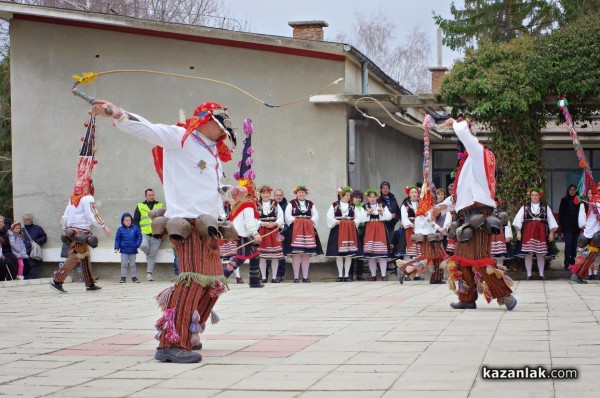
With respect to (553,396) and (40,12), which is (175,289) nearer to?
(553,396)

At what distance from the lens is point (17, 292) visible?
16781 mm

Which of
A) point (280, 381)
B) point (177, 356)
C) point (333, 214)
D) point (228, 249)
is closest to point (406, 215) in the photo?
point (333, 214)

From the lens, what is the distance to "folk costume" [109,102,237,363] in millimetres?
7516

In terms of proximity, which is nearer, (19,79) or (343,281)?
(343,281)

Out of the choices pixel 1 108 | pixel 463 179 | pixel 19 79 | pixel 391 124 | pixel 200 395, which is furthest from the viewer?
pixel 1 108

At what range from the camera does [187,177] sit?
7.87m

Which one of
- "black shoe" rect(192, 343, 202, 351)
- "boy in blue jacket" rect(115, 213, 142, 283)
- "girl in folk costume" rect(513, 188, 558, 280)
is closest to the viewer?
"black shoe" rect(192, 343, 202, 351)

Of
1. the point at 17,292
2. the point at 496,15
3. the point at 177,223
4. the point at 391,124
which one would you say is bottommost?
the point at 17,292

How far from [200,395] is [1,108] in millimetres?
25668

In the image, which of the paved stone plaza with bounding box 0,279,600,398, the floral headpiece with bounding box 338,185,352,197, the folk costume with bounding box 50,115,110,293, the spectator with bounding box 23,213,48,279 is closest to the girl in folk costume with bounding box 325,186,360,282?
the floral headpiece with bounding box 338,185,352,197

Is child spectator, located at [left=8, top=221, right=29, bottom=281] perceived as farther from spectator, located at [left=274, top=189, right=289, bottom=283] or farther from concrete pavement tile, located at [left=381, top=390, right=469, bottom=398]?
concrete pavement tile, located at [left=381, top=390, right=469, bottom=398]

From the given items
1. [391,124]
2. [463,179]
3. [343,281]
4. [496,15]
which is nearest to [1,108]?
[391,124]

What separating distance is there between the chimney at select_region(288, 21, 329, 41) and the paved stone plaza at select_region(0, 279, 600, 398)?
29.8 ft

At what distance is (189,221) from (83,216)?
8.64 metres
